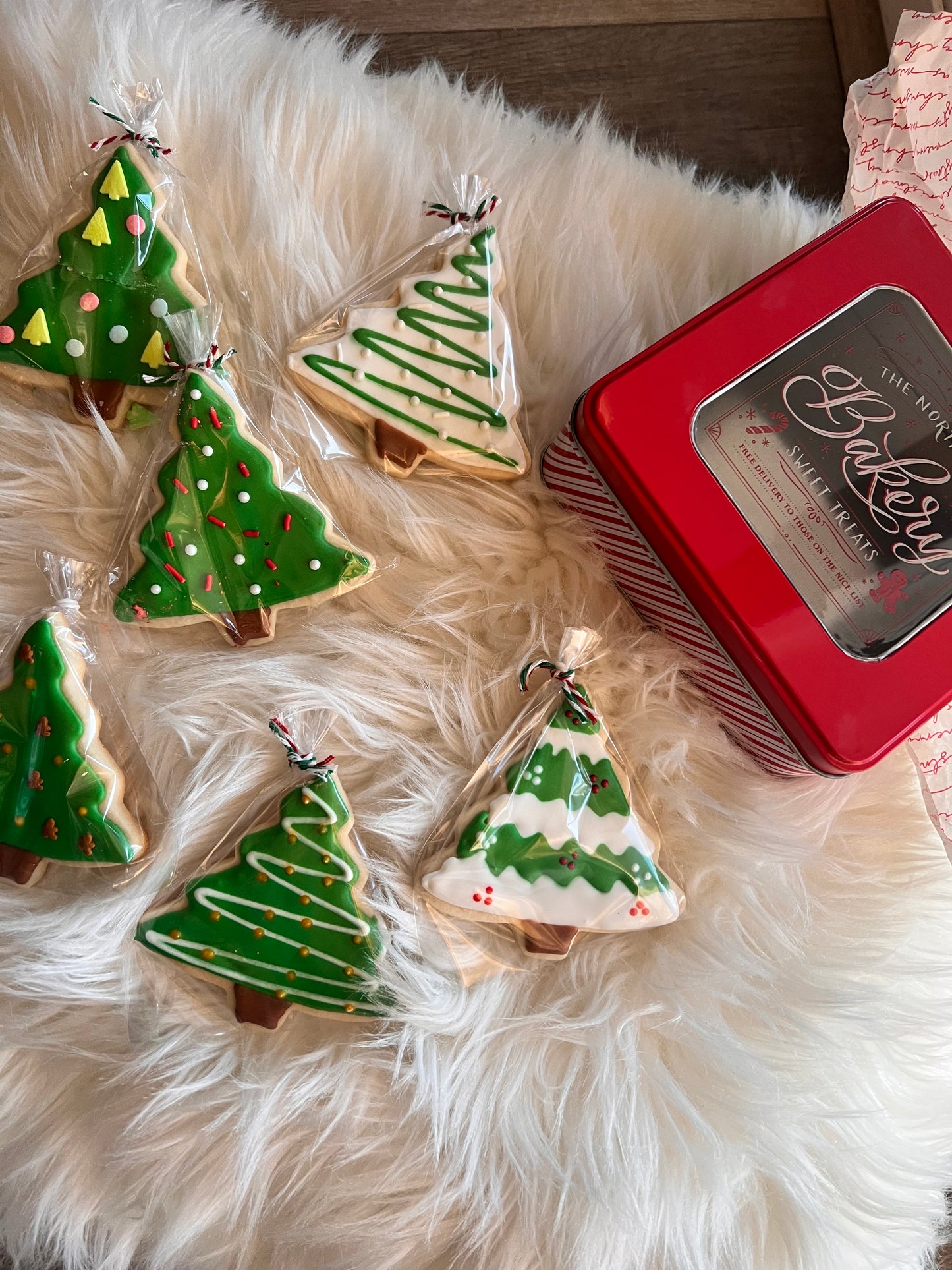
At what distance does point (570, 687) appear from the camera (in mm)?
537

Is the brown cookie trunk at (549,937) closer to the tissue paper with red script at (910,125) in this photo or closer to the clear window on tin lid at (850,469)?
the clear window on tin lid at (850,469)

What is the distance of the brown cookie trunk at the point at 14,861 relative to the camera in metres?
0.53

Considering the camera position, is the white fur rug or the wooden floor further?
the wooden floor

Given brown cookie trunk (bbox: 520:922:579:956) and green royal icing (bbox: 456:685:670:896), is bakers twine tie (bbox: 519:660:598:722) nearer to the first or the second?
green royal icing (bbox: 456:685:670:896)

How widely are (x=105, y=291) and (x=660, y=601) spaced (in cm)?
39

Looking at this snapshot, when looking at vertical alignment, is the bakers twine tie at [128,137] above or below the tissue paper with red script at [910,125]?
below

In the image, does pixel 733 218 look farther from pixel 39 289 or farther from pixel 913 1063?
pixel 913 1063

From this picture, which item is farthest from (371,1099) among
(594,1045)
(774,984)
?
(774,984)

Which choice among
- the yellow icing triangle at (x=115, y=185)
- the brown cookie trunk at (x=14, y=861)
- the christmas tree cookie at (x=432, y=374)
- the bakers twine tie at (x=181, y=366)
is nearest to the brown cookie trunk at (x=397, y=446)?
the christmas tree cookie at (x=432, y=374)

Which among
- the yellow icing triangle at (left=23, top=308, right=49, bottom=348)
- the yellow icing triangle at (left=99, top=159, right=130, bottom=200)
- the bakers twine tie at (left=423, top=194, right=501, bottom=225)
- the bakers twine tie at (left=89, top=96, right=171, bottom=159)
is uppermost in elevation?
the bakers twine tie at (left=423, top=194, right=501, bottom=225)

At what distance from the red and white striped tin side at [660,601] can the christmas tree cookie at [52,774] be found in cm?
32

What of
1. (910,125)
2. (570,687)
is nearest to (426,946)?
(570,687)

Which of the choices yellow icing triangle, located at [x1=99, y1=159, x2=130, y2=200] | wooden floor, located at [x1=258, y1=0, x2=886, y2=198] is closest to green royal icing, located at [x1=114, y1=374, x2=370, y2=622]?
yellow icing triangle, located at [x1=99, y1=159, x2=130, y2=200]

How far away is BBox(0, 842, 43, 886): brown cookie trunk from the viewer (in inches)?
20.8
